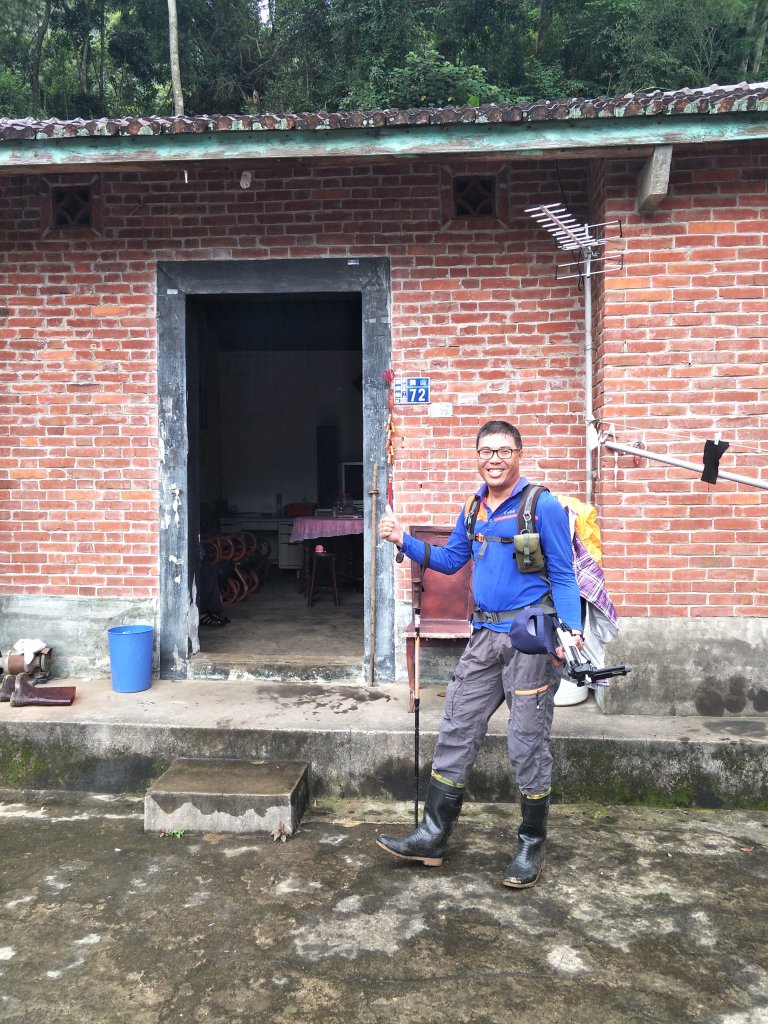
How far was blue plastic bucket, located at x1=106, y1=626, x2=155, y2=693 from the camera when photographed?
225 inches

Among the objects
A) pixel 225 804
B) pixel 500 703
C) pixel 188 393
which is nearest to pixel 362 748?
pixel 225 804

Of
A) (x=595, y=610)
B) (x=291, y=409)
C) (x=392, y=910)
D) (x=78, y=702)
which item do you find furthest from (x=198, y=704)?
(x=291, y=409)

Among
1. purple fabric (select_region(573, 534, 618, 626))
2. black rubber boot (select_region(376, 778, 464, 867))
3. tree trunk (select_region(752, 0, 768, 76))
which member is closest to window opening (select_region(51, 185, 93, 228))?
purple fabric (select_region(573, 534, 618, 626))

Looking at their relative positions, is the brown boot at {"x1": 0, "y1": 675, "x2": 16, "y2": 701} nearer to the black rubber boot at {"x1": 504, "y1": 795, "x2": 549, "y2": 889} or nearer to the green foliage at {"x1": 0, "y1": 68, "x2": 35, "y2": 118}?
the black rubber boot at {"x1": 504, "y1": 795, "x2": 549, "y2": 889}

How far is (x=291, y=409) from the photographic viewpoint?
14.2 m

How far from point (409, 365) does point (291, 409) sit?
28.1 feet

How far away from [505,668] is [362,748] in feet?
4.74

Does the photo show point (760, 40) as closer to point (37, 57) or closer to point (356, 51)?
point (356, 51)

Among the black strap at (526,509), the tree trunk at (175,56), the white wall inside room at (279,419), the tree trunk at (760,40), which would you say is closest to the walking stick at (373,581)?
the black strap at (526,509)

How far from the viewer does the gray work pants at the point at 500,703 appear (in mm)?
3686

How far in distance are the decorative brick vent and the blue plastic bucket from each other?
12.2 feet

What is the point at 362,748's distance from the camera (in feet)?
16.0

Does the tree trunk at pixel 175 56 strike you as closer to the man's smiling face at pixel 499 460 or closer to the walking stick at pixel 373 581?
the walking stick at pixel 373 581

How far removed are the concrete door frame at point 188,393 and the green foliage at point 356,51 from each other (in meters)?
14.7
